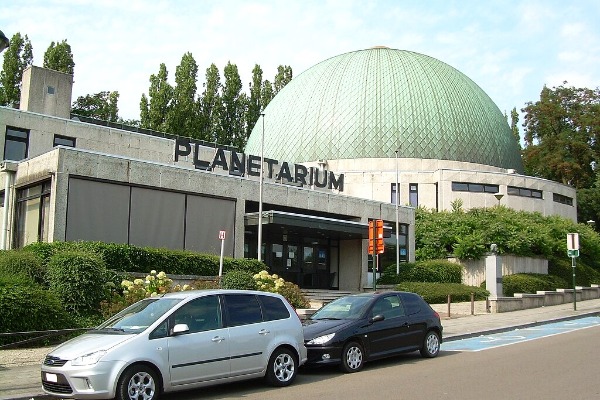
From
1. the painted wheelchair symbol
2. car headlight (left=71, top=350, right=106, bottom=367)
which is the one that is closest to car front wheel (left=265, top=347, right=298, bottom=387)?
car headlight (left=71, top=350, right=106, bottom=367)

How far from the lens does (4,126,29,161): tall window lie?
2859cm

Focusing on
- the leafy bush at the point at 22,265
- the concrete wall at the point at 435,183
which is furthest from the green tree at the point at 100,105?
the leafy bush at the point at 22,265

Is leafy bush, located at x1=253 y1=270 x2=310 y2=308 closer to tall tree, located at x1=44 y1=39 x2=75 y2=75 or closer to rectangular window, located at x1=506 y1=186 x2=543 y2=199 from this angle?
rectangular window, located at x1=506 y1=186 x2=543 y2=199

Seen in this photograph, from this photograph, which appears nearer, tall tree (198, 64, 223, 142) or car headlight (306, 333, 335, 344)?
car headlight (306, 333, 335, 344)

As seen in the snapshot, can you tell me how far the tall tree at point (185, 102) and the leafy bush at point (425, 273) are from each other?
24487 millimetres

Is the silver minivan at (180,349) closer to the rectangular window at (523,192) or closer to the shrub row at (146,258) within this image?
the shrub row at (146,258)

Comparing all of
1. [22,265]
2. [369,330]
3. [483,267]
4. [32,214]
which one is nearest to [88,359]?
[369,330]

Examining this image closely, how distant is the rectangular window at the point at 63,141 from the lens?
97.9 ft

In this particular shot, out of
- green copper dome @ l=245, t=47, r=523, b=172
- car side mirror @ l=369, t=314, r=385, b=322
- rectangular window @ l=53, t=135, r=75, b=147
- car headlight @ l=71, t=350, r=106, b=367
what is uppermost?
green copper dome @ l=245, t=47, r=523, b=172

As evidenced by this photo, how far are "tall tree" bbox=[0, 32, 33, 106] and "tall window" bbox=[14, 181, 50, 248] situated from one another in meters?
29.0

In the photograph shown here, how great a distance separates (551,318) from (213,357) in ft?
53.9

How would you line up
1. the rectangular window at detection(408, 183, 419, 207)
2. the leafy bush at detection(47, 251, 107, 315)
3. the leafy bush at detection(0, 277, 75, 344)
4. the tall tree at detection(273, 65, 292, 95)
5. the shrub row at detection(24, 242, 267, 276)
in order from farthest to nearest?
1. the tall tree at detection(273, 65, 292, 95)
2. the rectangular window at detection(408, 183, 419, 207)
3. the shrub row at detection(24, 242, 267, 276)
4. the leafy bush at detection(47, 251, 107, 315)
5. the leafy bush at detection(0, 277, 75, 344)

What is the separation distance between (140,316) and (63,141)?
22.2 metres

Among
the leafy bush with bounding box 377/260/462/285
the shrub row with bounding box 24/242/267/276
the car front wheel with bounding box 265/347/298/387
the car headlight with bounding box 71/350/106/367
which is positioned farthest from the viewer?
→ the leafy bush with bounding box 377/260/462/285
